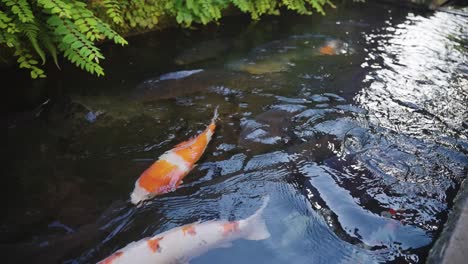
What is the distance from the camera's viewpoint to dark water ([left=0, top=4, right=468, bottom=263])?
384 centimetres

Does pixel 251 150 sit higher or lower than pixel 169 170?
lower

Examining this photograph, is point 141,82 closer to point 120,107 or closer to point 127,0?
point 120,107

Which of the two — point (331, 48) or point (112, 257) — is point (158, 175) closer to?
point (112, 257)

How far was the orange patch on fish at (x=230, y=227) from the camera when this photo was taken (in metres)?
3.67

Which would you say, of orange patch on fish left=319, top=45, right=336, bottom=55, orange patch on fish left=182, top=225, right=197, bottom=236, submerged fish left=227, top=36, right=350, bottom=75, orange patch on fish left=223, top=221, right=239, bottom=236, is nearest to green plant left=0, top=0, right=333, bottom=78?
submerged fish left=227, top=36, right=350, bottom=75

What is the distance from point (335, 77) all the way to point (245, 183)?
3689 millimetres

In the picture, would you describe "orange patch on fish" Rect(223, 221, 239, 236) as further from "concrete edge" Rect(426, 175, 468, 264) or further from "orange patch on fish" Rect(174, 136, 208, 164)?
"concrete edge" Rect(426, 175, 468, 264)

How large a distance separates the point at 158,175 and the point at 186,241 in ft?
3.53

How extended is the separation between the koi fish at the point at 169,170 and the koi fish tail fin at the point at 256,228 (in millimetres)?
945

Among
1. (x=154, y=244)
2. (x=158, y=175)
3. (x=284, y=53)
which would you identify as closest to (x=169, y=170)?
(x=158, y=175)

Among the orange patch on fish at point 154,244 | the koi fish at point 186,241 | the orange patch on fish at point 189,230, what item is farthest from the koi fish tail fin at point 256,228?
the orange patch on fish at point 154,244

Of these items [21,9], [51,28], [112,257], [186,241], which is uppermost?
[21,9]

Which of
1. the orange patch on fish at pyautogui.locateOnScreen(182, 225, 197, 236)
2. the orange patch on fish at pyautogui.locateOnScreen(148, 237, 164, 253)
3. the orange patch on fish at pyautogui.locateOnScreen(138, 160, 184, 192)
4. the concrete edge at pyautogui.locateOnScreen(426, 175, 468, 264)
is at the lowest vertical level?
the concrete edge at pyautogui.locateOnScreen(426, 175, 468, 264)

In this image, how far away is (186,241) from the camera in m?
3.47
